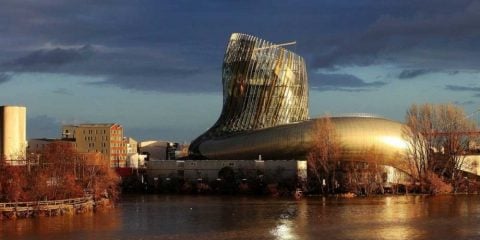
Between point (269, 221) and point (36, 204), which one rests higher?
point (36, 204)

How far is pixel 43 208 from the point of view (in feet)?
185

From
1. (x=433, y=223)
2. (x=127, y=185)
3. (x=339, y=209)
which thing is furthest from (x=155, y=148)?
(x=433, y=223)

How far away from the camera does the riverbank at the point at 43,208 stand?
180 ft

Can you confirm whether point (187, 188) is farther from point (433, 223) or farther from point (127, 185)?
point (433, 223)

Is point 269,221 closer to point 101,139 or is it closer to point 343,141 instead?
point 343,141

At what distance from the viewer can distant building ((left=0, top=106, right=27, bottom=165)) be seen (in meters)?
70.3

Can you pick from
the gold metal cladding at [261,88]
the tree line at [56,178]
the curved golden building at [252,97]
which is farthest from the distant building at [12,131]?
the gold metal cladding at [261,88]

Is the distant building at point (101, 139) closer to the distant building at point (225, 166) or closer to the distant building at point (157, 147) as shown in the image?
the distant building at point (157, 147)

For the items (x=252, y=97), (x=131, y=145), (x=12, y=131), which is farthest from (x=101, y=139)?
(x=12, y=131)

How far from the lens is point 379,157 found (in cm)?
8950

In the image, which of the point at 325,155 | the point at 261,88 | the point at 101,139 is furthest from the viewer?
the point at 101,139

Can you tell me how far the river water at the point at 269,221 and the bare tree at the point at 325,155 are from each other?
1267 centimetres

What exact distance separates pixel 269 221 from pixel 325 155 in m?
35.4

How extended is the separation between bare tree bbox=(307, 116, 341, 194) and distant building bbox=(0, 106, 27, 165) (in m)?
31.6
